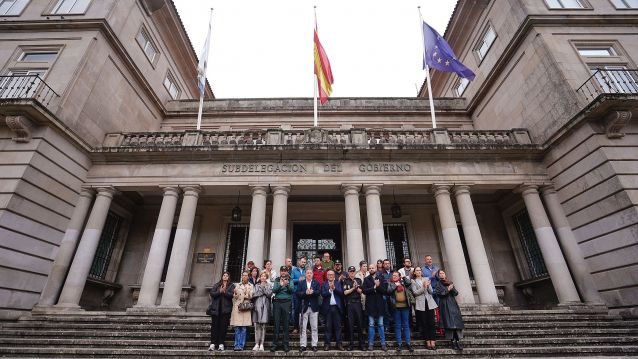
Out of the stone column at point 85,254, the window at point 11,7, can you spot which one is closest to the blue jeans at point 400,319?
the stone column at point 85,254

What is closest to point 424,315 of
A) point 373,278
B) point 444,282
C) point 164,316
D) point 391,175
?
point 444,282

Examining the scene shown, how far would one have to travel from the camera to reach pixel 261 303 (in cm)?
719

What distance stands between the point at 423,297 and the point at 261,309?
12.3 ft

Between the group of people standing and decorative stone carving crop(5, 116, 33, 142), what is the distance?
881 centimetres

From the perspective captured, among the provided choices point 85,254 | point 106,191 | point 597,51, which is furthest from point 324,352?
point 597,51

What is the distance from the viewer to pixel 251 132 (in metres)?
13.4

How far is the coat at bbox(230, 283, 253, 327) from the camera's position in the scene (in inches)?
279

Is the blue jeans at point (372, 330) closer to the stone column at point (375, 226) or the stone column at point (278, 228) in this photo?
the stone column at point (375, 226)

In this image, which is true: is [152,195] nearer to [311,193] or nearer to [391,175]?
[311,193]

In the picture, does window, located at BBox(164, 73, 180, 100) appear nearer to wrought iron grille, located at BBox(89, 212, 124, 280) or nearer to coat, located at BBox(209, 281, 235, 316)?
wrought iron grille, located at BBox(89, 212, 124, 280)

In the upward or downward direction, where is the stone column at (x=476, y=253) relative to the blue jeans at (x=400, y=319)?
upward

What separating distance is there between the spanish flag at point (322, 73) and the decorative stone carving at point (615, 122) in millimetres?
10364

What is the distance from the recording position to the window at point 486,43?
15875 mm

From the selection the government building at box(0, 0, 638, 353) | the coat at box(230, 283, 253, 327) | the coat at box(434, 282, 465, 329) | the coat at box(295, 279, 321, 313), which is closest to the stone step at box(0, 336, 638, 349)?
the coat at box(434, 282, 465, 329)
